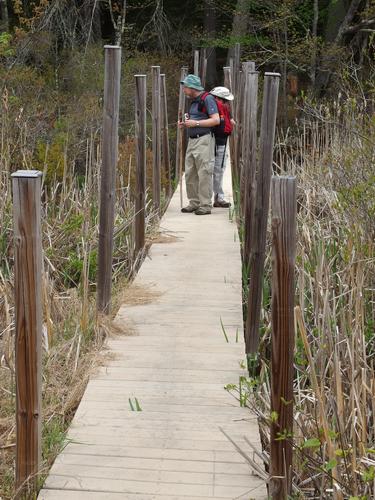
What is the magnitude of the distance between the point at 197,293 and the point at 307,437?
265 cm

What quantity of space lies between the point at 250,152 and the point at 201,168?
1366 millimetres

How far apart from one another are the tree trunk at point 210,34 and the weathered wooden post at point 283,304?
21.4 meters

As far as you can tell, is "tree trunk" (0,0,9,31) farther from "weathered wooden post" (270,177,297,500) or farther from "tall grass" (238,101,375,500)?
"weathered wooden post" (270,177,297,500)

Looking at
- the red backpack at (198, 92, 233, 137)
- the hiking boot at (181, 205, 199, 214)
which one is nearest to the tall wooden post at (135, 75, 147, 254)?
the red backpack at (198, 92, 233, 137)

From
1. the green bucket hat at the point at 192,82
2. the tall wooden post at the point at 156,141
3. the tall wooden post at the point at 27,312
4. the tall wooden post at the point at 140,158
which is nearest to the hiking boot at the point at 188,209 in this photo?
the tall wooden post at the point at 156,141

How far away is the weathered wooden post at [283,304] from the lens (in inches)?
142

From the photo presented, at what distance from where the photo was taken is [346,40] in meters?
23.5

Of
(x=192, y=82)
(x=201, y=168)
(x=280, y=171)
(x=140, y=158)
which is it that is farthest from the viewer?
(x=280, y=171)

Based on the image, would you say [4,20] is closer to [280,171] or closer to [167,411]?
[280,171]

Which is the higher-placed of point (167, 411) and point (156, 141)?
point (156, 141)

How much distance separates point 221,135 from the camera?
1002 cm

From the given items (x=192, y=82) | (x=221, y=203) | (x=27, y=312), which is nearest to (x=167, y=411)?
(x=27, y=312)

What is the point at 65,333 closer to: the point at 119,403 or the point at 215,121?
the point at 119,403

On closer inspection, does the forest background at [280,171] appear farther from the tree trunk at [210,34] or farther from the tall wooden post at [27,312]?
the tree trunk at [210,34]
